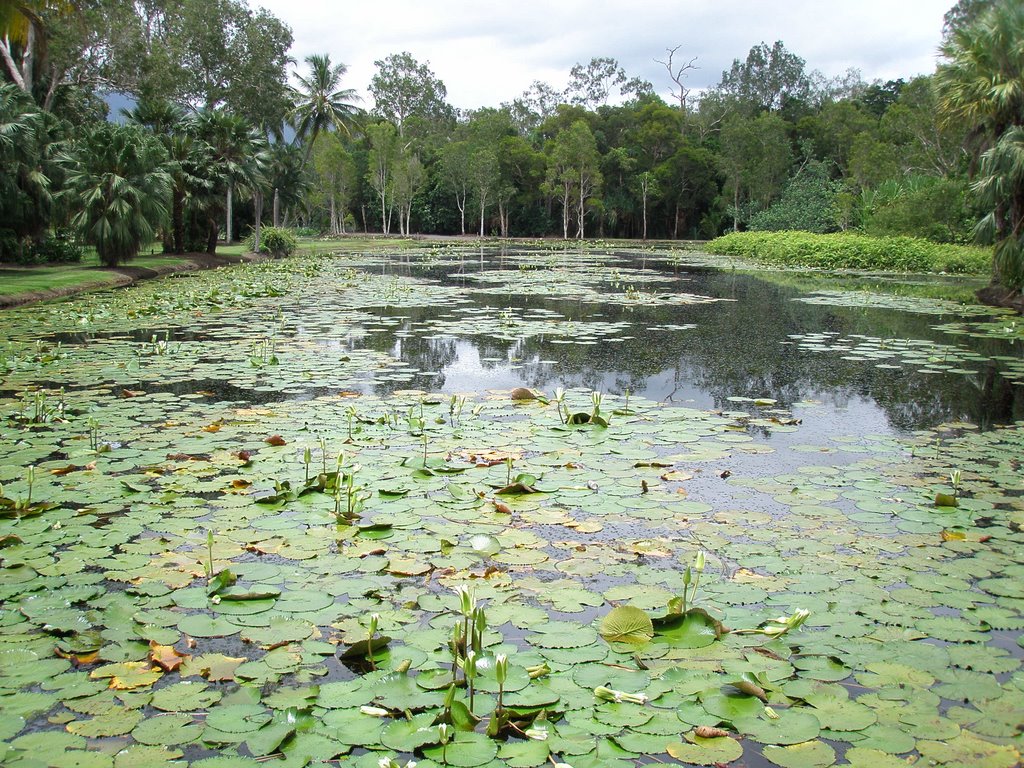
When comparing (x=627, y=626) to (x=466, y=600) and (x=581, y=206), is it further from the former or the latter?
(x=581, y=206)

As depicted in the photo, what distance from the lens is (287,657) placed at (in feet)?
9.37

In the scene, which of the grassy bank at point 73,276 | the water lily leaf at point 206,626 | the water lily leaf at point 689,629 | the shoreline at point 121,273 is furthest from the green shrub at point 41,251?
the water lily leaf at point 689,629

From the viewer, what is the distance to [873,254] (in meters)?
26.0

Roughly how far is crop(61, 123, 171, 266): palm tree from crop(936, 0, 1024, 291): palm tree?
1782 centimetres

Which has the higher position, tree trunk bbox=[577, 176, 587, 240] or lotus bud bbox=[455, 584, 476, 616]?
tree trunk bbox=[577, 176, 587, 240]

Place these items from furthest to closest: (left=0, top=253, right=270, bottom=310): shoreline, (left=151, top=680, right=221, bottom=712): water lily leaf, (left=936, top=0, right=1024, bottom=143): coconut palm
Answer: (left=936, top=0, right=1024, bottom=143): coconut palm
(left=0, top=253, right=270, bottom=310): shoreline
(left=151, top=680, right=221, bottom=712): water lily leaf

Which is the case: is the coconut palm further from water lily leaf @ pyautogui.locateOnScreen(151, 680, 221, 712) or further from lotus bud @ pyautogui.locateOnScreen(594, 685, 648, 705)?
water lily leaf @ pyautogui.locateOnScreen(151, 680, 221, 712)

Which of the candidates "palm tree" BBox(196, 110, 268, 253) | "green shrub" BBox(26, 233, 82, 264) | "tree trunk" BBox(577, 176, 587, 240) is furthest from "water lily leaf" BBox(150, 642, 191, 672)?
"tree trunk" BBox(577, 176, 587, 240)

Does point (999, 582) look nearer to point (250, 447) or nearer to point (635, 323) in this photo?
point (250, 447)

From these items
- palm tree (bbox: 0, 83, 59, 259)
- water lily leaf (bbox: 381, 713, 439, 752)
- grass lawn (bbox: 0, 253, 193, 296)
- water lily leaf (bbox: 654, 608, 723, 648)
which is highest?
palm tree (bbox: 0, 83, 59, 259)

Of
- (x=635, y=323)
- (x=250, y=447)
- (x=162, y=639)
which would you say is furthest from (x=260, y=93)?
(x=162, y=639)

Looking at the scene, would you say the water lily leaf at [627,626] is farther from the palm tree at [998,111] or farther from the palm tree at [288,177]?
the palm tree at [288,177]

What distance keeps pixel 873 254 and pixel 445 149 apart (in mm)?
35430

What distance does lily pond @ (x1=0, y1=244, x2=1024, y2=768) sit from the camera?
8.07 ft
